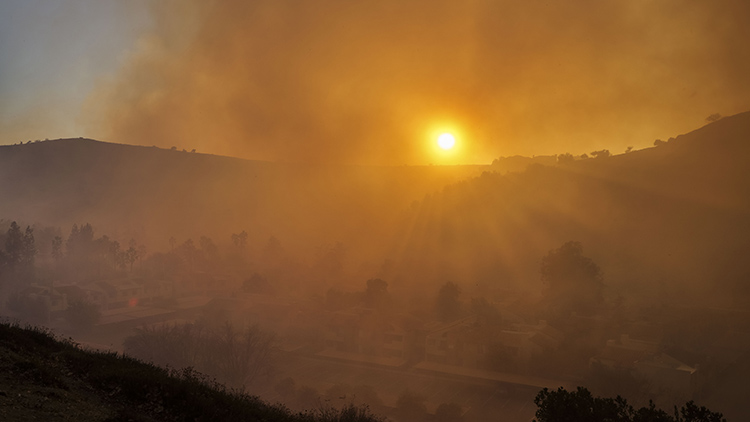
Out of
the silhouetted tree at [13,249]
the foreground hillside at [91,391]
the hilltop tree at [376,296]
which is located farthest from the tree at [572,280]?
the silhouetted tree at [13,249]

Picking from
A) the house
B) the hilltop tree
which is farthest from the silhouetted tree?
the house

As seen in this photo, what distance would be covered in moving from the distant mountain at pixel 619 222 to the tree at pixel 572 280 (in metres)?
7.78

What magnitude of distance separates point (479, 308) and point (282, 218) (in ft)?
395

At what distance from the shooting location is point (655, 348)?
39.2m

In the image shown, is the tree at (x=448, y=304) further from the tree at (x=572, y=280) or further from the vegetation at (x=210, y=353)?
the vegetation at (x=210, y=353)

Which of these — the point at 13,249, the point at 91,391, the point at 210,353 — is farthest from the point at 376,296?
the point at 13,249

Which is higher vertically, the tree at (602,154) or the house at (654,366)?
the tree at (602,154)

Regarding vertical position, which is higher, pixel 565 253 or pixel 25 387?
→ pixel 565 253

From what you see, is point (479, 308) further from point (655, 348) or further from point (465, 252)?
point (465, 252)

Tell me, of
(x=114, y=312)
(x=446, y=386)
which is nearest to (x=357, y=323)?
(x=446, y=386)

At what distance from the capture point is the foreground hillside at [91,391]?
1005cm

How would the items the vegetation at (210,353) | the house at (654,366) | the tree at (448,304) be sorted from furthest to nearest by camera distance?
the tree at (448,304)
the vegetation at (210,353)
the house at (654,366)

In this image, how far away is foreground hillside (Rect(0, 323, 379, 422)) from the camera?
33.0 ft

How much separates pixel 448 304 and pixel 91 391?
4692 centimetres
